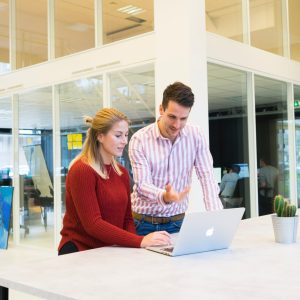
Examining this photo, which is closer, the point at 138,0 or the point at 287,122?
the point at 138,0

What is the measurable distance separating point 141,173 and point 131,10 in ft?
12.6

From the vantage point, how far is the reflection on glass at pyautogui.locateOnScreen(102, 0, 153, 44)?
555 centimetres

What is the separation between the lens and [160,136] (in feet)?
8.69

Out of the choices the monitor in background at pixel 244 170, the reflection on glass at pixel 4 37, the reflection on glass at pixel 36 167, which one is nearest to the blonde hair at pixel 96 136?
the monitor in background at pixel 244 170

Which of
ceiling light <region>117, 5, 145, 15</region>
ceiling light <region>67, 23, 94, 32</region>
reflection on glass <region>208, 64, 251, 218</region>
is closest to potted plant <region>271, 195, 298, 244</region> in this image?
reflection on glass <region>208, 64, 251, 218</region>

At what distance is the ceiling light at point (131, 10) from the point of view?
5741mm

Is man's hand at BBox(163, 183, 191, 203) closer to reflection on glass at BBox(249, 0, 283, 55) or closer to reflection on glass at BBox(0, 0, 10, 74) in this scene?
reflection on glass at BBox(249, 0, 283, 55)

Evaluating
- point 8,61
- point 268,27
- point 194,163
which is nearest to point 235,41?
point 268,27

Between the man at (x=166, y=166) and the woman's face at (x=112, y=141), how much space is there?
1.09 feet

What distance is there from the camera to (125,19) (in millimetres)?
5898

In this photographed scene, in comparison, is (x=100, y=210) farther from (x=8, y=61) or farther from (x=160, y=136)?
(x=8, y=61)

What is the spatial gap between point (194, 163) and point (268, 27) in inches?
181

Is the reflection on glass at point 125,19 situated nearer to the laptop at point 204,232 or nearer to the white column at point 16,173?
the white column at point 16,173

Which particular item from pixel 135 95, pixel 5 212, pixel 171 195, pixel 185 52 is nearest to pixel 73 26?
pixel 135 95
